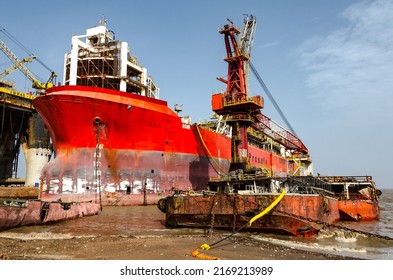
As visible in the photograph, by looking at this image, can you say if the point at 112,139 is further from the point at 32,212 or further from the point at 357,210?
the point at 357,210

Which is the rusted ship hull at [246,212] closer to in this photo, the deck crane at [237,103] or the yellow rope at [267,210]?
the yellow rope at [267,210]

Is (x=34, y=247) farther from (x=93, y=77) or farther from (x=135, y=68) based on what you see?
Answer: (x=135, y=68)

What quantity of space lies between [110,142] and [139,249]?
58.1 ft

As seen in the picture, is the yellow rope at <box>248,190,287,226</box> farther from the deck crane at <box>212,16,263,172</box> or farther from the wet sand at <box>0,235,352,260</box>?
the deck crane at <box>212,16,263,172</box>

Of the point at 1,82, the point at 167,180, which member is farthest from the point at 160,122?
the point at 1,82

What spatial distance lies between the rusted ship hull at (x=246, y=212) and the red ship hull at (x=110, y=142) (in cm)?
1202

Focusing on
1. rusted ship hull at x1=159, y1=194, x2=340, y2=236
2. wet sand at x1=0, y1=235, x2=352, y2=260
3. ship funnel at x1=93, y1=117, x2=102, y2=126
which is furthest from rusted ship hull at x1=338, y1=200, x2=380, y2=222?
ship funnel at x1=93, y1=117, x2=102, y2=126

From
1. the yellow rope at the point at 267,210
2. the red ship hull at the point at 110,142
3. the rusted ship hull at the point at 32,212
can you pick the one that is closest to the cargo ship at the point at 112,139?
the red ship hull at the point at 110,142

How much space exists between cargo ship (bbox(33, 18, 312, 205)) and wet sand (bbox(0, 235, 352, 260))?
36.2ft

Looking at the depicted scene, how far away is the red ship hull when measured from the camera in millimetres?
25875

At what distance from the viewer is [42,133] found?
4562 cm

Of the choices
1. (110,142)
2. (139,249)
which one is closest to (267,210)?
(139,249)

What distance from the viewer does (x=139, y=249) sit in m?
10.5

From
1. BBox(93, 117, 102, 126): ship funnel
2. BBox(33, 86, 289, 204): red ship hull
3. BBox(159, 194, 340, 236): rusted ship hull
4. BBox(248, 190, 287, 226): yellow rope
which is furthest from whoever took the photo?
BBox(93, 117, 102, 126): ship funnel
